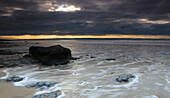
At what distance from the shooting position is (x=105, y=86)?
19.6 feet

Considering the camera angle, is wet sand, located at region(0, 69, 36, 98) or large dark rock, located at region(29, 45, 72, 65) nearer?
wet sand, located at region(0, 69, 36, 98)

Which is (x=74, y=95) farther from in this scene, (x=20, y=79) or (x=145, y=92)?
(x=20, y=79)

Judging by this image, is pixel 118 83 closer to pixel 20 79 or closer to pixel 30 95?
pixel 30 95

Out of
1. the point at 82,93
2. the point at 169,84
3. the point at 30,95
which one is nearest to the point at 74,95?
the point at 82,93

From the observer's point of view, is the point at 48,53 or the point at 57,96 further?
the point at 48,53

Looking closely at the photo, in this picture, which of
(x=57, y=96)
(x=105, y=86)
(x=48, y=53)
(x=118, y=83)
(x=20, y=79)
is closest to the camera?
(x=57, y=96)

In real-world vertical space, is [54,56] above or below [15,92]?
above

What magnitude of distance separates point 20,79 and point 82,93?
382cm

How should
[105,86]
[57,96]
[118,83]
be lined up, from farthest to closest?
[118,83] < [105,86] < [57,96]

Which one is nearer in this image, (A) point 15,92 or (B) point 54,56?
(A) point 15,92

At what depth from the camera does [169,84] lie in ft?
20.5

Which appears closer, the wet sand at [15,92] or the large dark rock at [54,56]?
the wet sand at [15,92]

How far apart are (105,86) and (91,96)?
1.29 m

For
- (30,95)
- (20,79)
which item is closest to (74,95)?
(30,95)
